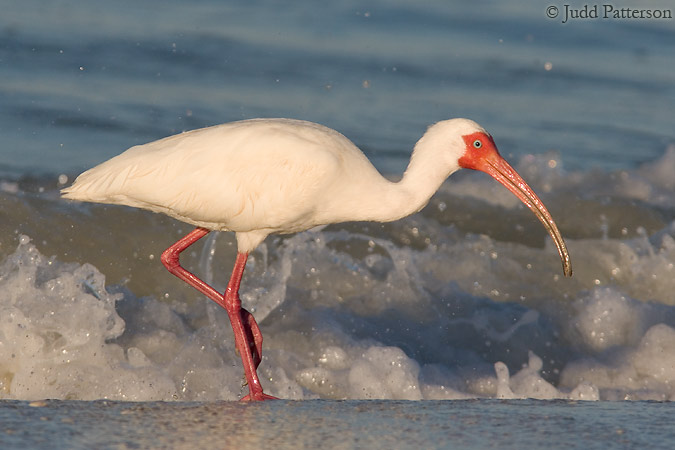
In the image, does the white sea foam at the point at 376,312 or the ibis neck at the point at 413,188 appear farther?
the white sea foam at the point at 376,312

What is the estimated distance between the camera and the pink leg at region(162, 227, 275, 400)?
24.0 ft

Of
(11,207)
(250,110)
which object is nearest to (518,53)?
(250,110)

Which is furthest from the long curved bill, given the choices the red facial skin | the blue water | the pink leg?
the blue water

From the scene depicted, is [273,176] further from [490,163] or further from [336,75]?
[336,75]

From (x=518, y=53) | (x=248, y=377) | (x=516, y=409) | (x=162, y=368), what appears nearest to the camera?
(x=516, y=409)

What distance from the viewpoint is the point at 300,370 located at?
8195mm

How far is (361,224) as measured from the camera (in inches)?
426

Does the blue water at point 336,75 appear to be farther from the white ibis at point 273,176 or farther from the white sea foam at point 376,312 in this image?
the white ibis at point 273,176

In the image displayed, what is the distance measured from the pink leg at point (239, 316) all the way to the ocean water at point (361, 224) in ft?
1.19

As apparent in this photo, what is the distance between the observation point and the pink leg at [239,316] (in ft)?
24.0

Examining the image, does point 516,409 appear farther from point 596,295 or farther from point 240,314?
point 596,295

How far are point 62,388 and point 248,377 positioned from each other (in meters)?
1.16

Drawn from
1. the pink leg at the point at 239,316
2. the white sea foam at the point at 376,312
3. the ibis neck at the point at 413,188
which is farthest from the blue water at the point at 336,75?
the ibis neck at the point at 413,188

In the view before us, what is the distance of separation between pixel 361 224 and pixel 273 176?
12.1 ft
